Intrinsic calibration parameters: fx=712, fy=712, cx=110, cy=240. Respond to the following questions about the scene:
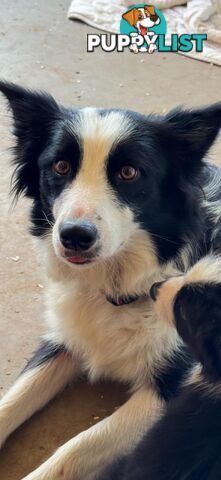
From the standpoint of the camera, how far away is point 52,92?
3.71 m

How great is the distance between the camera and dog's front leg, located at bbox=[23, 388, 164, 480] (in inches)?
76.3

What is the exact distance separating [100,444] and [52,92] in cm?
221

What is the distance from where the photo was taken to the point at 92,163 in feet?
6.04

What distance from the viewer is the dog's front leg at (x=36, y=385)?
2.10 m

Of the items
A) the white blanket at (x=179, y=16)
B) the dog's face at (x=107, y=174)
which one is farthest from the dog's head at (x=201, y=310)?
the white blanket at (x=179, y=16)

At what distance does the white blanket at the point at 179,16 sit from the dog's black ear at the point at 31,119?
226 centimetres

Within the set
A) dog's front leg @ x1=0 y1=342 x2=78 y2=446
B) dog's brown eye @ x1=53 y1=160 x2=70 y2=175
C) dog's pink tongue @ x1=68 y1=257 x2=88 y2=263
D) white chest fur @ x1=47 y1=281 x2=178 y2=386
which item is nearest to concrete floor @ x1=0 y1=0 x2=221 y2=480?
dog's front leg @ x1=0 y1=342 x2=78 y2=446

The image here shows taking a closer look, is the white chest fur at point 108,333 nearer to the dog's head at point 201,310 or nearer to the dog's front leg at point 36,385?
the dog's front leg at point 36,385

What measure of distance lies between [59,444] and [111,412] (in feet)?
0.65

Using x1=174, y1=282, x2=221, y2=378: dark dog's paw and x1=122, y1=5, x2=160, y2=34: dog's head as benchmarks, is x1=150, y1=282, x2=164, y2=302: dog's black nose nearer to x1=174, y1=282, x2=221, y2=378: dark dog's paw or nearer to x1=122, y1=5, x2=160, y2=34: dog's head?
x1=174, y1=282, x2=221, y2=378: dark dog's paw

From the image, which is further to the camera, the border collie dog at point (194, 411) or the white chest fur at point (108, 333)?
the white chest fur at point (108, 333)

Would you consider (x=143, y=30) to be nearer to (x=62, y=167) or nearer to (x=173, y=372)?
(x=62, y=167)

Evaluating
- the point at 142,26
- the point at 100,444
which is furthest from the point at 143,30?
the point at 100,444

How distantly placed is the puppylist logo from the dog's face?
2277mm
